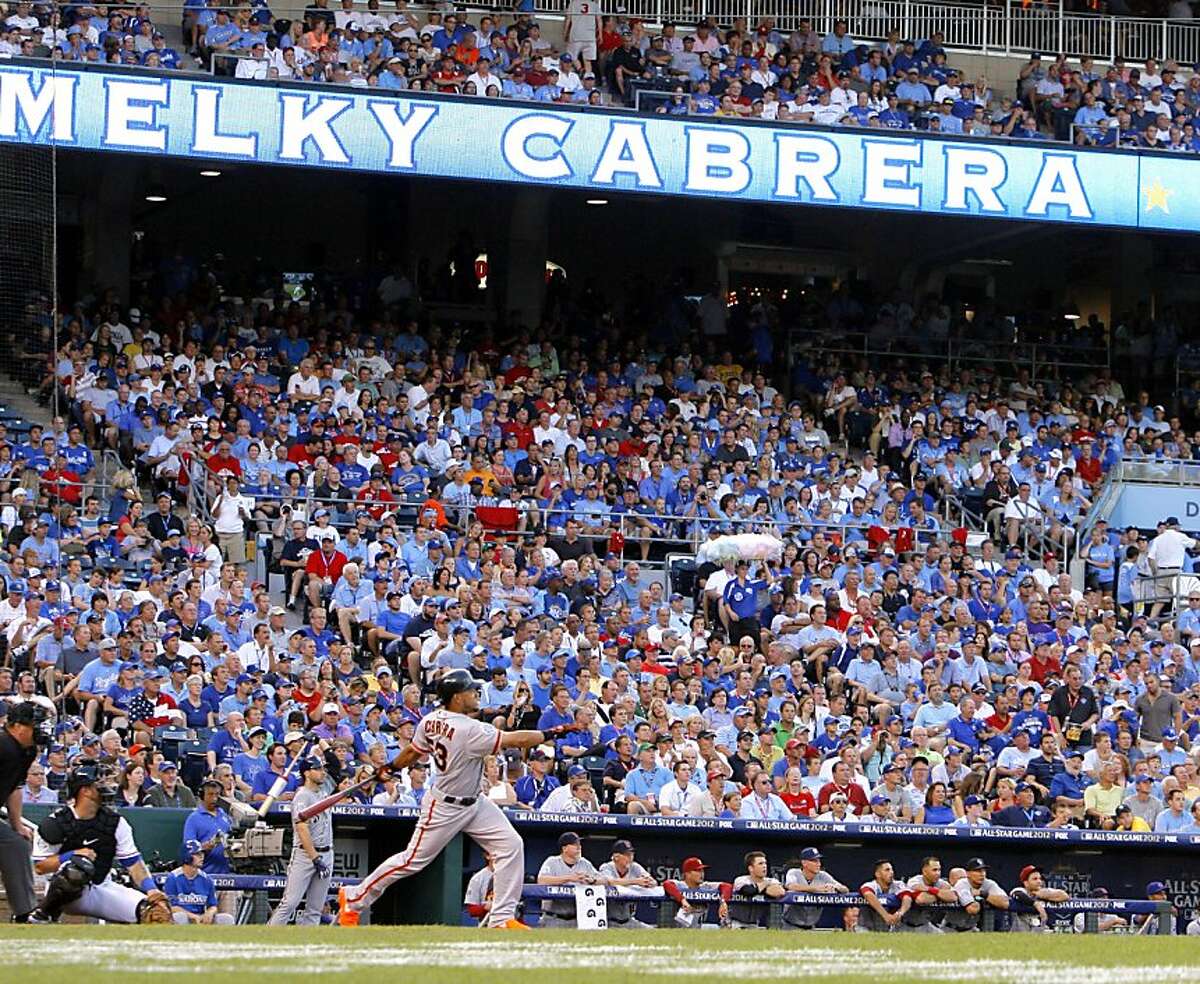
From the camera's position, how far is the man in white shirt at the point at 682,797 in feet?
56.0

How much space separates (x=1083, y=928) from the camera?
53.4 ft

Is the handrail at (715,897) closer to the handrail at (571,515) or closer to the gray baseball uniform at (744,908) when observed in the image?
the gray baseball uniform at (744,908)

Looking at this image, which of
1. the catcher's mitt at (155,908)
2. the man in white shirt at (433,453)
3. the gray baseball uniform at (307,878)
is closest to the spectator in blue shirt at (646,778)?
the gray baseball uniform at (307,878)

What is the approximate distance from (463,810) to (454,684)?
67 cm

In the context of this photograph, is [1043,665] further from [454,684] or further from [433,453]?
[454,684]

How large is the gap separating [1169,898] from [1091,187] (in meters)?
12.0

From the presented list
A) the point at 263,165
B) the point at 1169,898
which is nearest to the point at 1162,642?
the point at 1169,898

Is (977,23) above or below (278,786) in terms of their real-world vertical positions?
above

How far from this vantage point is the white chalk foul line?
836 centimetres

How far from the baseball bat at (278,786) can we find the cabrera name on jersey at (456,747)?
327 centimetres

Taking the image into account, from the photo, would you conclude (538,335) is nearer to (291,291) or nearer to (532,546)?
(291,291)

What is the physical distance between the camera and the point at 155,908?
1205 cm

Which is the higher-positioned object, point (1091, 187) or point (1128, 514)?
point (1091, 187)

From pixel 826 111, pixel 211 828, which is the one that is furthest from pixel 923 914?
pixel 826 111
